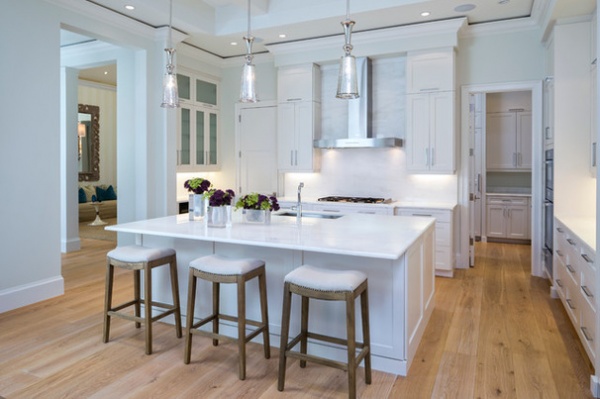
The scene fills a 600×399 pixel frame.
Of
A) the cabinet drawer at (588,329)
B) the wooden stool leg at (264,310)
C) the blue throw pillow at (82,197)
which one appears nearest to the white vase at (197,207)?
the wooden stool leg at (264,310)

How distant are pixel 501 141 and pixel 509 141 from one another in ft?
0.42

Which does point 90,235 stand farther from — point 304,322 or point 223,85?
point 304,322

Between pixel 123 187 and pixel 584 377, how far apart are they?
16.6 feet

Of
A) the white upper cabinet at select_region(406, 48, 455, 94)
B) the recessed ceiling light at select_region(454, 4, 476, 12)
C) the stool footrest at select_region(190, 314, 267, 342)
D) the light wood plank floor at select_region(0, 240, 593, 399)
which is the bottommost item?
the light wood plank floor at select_region(0, 240, 593, 399)

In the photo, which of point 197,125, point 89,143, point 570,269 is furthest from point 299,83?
point 89,143

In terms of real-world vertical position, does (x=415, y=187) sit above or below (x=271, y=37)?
below

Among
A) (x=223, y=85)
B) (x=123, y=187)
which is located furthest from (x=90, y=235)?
(x=223, y=85)

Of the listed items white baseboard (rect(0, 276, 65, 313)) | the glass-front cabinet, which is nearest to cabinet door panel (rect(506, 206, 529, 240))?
the glass-front cabinet

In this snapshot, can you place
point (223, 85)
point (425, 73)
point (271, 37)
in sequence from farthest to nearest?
point (223, 85) < point (271, 37) < point (425, 73)

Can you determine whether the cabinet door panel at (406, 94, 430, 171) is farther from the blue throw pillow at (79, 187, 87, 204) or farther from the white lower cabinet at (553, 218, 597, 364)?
the blue throw pillow at (79, 187, 87, 204)

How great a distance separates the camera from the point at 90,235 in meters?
7.71

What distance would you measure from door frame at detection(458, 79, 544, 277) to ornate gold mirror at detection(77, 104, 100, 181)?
7.96 metres

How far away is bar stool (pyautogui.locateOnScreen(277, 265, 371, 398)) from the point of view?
2.35 meters

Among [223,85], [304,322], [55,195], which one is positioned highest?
[223,85]
